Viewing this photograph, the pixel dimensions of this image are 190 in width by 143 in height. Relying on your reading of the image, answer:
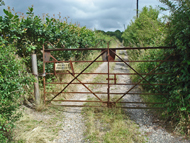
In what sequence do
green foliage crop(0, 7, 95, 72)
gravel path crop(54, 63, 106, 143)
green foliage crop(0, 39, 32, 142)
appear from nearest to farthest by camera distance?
green foliage crop(0, 39, 32, 142) → gravel path crop(54, 63, 106, 143) → green foliage crop(0, 7, 95, 72)

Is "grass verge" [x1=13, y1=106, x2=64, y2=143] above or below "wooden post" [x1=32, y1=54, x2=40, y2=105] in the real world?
below

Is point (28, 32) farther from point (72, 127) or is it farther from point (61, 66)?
point (72, 127)

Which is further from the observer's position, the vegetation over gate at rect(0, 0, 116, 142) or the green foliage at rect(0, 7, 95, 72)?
the green foliage at rect(0, 7, 95, 72)

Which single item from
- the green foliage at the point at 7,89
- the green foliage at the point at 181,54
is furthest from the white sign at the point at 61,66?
the green foliage at the point at 181,54

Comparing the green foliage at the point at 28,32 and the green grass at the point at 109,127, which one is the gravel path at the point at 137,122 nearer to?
the green grass at the point at 109,127

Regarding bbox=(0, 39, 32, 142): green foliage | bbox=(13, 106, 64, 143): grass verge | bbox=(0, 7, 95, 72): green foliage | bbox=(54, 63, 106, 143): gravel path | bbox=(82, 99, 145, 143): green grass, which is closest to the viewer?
bbox=(0, 39, 32, 142): green foliage

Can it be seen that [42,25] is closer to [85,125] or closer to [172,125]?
[85,125]

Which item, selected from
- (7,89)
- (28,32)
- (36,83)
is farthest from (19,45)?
(7,89)

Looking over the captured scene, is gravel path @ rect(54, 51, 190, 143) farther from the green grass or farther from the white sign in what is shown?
the white sign

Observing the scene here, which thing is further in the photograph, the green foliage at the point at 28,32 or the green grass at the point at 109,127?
the green foliage at the point at 28,32

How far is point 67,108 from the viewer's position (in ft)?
16.7

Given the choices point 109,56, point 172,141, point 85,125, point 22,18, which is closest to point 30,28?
point 22,18

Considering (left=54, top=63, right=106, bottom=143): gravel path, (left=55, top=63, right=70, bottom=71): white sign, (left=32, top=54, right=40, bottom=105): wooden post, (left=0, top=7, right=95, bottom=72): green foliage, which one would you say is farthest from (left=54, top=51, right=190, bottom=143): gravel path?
(left=0, top=7, right=95, bottom=72): green foliage

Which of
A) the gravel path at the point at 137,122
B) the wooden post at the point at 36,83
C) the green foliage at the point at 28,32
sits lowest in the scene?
the gravel path at the point at 137,122
